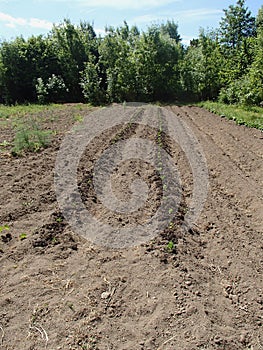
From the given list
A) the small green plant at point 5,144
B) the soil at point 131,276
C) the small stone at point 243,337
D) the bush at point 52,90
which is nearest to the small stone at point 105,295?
the soil at point 131,276

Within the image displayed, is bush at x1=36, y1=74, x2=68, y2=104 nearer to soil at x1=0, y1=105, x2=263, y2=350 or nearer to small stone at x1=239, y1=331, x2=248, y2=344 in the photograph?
soil at x1=0, y1=105, x2=263, y2=350

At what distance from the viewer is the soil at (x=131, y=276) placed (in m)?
2.71

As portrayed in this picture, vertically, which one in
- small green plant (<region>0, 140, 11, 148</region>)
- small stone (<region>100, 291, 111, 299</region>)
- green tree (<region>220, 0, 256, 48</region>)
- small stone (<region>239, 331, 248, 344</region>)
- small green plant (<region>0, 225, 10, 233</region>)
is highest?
green tree (<region>220, 0, 256, 48</region>)

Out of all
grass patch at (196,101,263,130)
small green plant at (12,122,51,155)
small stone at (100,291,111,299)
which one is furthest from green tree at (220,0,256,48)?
small stone at (100,291,111,299)

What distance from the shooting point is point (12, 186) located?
5531mm

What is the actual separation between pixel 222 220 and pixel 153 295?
2.12 meters

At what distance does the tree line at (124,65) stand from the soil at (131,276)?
13.6 m

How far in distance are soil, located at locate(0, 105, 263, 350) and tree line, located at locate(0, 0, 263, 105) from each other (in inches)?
534

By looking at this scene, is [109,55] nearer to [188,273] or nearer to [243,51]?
[243,51]

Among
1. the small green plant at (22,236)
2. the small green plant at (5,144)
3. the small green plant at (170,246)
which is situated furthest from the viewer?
the small green plant at (5,144)

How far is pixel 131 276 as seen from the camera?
3412 mm

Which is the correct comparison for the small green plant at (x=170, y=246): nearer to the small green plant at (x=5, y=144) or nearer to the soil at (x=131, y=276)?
the soil at (x=131, y=276)

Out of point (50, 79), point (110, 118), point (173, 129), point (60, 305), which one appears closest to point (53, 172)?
point (60, 305)

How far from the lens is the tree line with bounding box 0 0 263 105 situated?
59.7 feet
